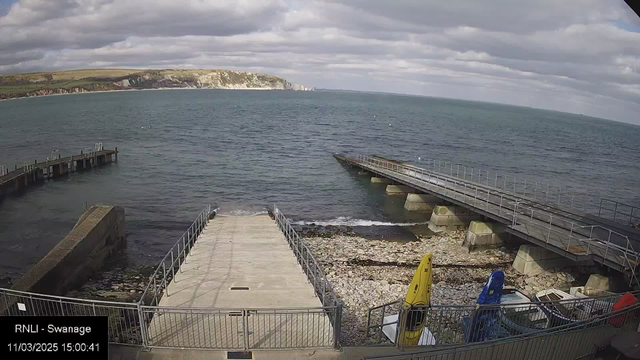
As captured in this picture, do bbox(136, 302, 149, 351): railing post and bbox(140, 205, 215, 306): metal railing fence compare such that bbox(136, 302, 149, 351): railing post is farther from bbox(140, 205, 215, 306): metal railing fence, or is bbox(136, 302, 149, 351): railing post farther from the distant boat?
the distant boat

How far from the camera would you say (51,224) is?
28.5 metres

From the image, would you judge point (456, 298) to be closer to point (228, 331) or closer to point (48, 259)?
point (228, 331)

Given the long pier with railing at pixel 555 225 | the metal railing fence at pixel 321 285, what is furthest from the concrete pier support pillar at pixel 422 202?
the metal railing fence at pixel 321 285

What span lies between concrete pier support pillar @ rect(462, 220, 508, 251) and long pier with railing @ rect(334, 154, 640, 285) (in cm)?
91

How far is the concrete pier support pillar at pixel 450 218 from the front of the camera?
29.3 meters

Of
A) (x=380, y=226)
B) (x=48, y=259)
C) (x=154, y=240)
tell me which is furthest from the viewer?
(x=380, y=226)

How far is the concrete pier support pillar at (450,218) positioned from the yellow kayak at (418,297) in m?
20.0

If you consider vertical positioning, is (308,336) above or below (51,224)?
above

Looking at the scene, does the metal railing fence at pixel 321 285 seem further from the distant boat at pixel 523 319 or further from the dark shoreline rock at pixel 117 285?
the dark shoreline rock at pixel 117 285

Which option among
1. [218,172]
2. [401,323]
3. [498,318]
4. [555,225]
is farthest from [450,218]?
[218,172]

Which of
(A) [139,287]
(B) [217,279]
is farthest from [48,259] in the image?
(B) [217,279]

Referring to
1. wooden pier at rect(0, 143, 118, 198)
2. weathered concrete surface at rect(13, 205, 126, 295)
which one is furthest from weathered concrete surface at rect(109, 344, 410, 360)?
wooden pier at rect(0, 143, 118, 198)

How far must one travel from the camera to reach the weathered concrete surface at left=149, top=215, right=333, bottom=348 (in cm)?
1034

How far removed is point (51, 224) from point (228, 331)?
23661 mm
